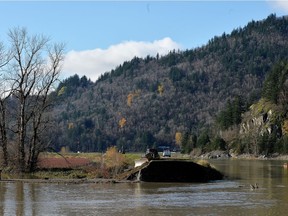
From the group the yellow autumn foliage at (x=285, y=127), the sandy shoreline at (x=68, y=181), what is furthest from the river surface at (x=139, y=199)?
the yellow autumn foliage at (x=285, y=127)

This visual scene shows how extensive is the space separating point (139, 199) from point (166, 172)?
15423mm

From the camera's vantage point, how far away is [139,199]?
34.2m

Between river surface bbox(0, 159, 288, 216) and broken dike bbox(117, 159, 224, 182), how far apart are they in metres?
3.05

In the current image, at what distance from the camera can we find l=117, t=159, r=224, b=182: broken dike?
48781 millimetres

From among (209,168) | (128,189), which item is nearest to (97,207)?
(128,189)

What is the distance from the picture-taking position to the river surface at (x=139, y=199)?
93.4 ft

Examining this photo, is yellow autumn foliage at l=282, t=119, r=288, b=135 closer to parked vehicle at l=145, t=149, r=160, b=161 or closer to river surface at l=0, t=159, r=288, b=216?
parked vehicle at l=145, t=149, r=160, b=161

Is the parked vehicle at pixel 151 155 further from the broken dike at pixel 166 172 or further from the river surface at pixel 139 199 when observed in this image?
the river surface at pixel 139 199

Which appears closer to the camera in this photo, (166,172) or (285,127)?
(166,172)

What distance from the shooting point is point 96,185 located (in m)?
44.3

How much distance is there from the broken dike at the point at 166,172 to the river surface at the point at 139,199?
10.0 feet

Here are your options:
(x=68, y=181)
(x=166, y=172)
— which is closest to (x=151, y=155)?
(x=166, y=172)

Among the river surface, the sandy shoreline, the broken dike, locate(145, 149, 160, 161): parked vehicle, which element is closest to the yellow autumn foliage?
locate(145, 149, 160, 161): parked vehicle

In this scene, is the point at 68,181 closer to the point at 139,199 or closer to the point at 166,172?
the point at 166,172
